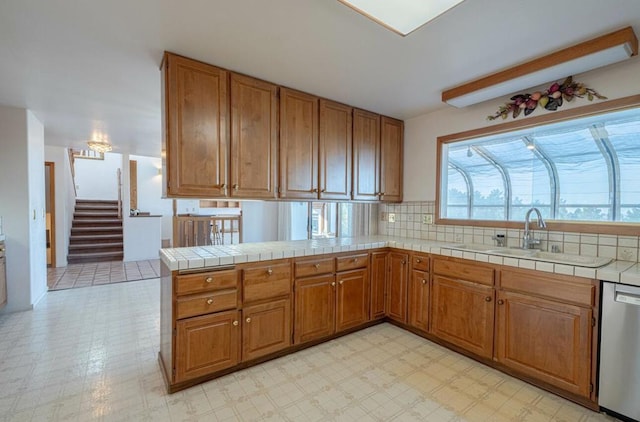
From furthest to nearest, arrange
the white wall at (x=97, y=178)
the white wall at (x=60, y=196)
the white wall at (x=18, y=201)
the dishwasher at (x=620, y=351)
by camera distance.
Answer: the white wall at (x=97, y=178) → the white wall at (x=60, y=196) → the white wall at (x=18, y=201) → the dishwasher at (x=620, y=351)

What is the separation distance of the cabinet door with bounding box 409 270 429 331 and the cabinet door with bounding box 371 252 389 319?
31 cm

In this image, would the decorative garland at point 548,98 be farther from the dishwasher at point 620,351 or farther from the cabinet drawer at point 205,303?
the cabinet drawer at point 205,303

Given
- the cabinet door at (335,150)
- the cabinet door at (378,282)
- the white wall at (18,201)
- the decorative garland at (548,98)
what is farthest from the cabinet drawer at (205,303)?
the white wall at (18,201)

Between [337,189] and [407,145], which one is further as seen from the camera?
[407,145]

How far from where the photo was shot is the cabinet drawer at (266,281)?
2.18 m

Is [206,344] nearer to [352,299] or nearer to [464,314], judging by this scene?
[352,299]

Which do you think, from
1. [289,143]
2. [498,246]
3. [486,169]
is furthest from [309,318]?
[486,169]

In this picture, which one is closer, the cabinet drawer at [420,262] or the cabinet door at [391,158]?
the cabinet drawer at [420,262]

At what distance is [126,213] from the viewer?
6.32 metres

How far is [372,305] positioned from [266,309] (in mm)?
1220

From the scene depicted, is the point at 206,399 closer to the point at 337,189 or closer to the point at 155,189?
the point at 337,189

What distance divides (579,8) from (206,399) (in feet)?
10.4

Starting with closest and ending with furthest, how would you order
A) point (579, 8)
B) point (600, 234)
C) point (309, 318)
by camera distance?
point (579, 8) < point (600, 234) < point (309, 318)

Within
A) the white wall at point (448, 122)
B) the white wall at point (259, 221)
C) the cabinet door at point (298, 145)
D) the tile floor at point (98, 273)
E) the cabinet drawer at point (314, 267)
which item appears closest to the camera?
the white wall at point (448, 122)
